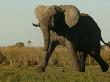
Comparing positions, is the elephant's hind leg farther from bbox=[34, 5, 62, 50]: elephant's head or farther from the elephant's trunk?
bbox=[34, 5, 62, 50]: elephant's head

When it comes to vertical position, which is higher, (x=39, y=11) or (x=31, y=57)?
(x=39, y=11)

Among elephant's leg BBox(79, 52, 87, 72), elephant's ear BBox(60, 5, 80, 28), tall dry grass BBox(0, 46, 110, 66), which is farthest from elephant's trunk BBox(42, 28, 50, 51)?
tall dry grass BBox(0, 46, 110, 66)

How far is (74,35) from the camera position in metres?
21.8

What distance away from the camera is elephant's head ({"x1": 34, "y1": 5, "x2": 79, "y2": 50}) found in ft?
68.9

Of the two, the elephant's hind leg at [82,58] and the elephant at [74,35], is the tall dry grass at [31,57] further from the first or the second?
the elephant at [74,35]

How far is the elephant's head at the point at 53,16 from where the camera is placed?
21000 millimetres

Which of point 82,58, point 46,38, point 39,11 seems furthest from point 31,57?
point 46,38

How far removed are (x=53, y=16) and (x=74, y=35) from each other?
1.26 m

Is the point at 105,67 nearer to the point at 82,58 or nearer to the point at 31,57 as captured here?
the point at 82,58

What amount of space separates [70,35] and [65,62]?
9910 millimetres

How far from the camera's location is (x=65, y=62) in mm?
31578

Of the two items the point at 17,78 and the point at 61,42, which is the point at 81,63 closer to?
the point at 61,42

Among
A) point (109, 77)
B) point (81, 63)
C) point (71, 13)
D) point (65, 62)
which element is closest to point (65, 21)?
point (71, 13)

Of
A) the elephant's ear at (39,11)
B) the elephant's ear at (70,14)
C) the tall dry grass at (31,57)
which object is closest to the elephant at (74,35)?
the elephant's ear at (70,14)
